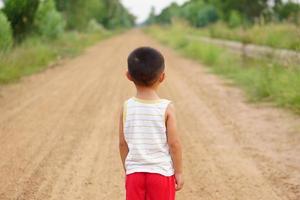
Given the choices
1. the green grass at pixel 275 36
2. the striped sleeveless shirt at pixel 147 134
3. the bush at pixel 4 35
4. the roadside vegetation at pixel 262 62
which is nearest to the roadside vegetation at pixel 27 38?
the bush at pixel 4 35

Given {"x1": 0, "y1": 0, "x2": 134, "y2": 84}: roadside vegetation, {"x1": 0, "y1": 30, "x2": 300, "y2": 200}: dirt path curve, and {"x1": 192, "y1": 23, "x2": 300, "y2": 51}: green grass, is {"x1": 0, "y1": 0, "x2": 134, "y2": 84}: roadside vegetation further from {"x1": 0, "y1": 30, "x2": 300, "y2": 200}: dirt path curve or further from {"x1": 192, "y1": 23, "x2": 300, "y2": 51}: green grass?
{"x1": 192, "y1": 23, "x2": 300, "y2": 51}: green grass

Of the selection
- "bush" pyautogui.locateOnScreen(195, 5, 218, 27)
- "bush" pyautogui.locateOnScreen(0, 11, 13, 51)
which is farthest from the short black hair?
"bush" pyautogui.locateOnScreen(195, 5, 218, 27)

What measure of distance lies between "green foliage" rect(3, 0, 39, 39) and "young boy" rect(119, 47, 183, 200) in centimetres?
1720

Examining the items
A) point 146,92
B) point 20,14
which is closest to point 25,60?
point 20,14

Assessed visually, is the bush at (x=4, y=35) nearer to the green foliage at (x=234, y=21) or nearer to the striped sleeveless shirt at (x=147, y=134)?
the striped sleeveless shirt at (x=147, y=134)

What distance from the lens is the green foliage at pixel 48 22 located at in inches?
1024

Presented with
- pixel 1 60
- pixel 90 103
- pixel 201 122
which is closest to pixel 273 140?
pixel 201 122

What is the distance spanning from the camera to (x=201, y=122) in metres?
9.49

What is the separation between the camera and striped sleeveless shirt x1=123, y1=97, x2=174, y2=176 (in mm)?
3533

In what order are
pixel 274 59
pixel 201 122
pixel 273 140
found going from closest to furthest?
pixel 273 140, pixel 201 122, pixel 274 59

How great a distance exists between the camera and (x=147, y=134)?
11.6 feet

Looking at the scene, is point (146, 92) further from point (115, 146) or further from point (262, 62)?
point (262, 62)

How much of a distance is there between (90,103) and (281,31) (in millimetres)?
6904

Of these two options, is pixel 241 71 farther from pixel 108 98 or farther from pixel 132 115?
pixel 132 115
